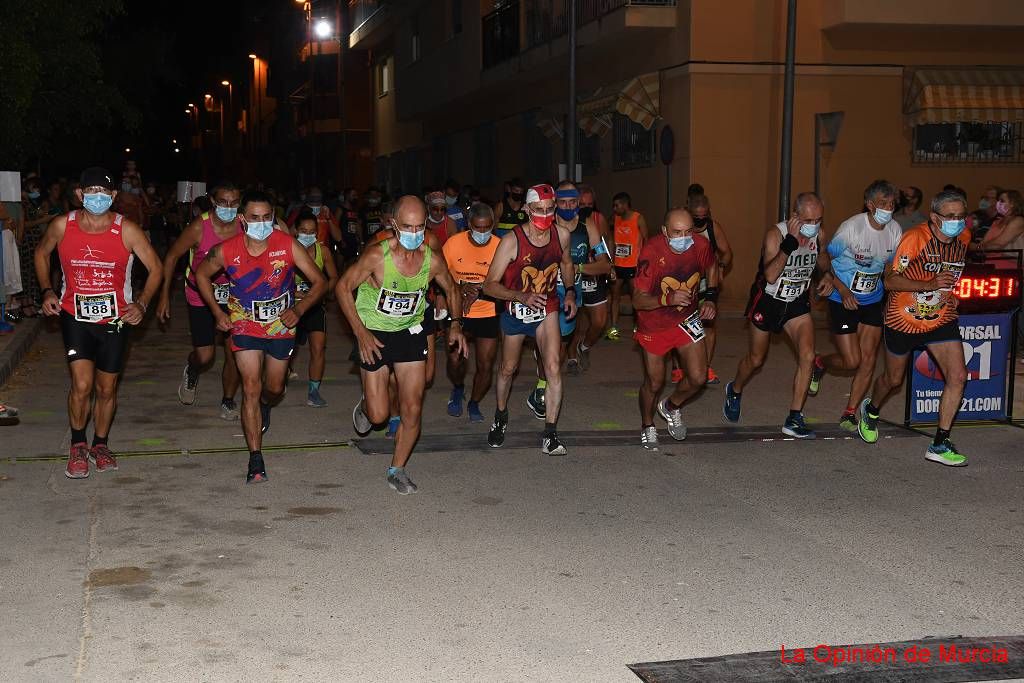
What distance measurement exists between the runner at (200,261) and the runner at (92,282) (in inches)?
35.0

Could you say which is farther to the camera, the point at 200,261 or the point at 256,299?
the point at 200,261

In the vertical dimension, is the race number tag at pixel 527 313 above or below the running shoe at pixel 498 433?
above

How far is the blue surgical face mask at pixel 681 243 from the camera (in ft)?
30.9

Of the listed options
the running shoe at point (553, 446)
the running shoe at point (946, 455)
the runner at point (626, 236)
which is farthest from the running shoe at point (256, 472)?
the runner at point (626, 236)

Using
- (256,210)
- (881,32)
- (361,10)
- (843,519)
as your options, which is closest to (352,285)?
(256,210)

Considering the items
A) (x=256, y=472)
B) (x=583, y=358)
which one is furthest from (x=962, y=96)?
(x=256, y=472)

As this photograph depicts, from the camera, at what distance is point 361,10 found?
154 ft

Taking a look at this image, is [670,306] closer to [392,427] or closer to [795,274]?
[795,274]

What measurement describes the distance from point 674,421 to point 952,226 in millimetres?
2473

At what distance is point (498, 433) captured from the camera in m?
9.75

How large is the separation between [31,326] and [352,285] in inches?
397

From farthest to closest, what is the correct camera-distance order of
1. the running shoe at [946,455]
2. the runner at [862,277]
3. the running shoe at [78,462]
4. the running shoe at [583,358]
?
the running shoe at [583,358], the runner at [862,277], the running shoe at [946,455], the running shoe at [78,462]

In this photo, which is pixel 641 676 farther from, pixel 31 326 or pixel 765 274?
pixel 31 326

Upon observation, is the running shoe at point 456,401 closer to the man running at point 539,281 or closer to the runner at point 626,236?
the man running at point 539,281
